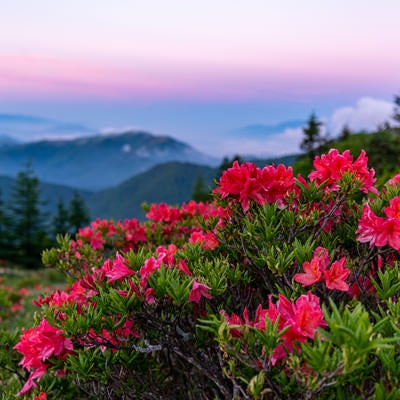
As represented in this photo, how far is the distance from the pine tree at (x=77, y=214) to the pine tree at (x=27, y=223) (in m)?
3.48

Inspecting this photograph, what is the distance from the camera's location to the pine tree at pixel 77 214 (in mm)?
43750

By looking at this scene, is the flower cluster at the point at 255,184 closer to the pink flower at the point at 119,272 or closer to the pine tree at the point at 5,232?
the pink flower at the point at 119,272

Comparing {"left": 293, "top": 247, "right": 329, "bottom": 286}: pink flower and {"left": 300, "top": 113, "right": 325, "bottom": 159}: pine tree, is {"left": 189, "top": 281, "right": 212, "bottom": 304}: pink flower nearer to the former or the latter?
{"left": 293, "top": 247, "right": 329, "bottom": 286}: pink flower

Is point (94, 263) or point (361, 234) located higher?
point (361, 234)

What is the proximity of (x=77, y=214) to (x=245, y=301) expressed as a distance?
44007 mm

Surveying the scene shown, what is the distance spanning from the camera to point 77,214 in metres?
44.2

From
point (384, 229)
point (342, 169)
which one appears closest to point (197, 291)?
point (384, 229)

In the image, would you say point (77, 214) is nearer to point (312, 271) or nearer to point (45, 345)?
point (45, 345)

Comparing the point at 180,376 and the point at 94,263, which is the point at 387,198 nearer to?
the point at 180,376

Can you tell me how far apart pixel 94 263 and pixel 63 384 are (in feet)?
3.26

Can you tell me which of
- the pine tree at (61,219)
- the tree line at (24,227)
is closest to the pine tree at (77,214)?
the pine tree at (61,219)

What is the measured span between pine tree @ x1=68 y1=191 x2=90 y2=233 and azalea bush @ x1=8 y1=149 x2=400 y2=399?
42.7 metres

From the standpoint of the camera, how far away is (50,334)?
1.96 metres

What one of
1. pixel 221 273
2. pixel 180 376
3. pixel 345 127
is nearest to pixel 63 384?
pixel 180 376
